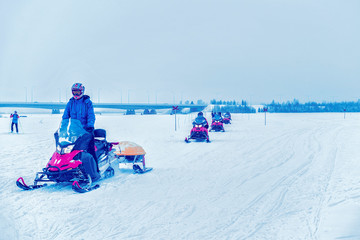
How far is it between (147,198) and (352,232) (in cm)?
344

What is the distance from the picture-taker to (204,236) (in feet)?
15.4

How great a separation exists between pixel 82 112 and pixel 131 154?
7.55ft

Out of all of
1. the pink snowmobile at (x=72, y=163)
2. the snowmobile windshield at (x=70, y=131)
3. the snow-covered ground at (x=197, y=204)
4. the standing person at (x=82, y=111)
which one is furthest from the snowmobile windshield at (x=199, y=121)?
→ the snowmobile windshield at (x=70, y=131)

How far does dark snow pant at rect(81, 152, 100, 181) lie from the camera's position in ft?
23.8

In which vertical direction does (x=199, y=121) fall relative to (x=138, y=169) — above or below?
above

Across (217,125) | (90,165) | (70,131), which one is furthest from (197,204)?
Answer: (217,125)

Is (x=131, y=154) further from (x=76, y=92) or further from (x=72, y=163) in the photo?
(x=72, y=163)

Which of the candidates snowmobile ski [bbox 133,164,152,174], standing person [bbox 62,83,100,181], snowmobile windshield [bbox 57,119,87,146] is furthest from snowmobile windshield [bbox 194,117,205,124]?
snowmobile windshield [bbox 57,119,87,146]

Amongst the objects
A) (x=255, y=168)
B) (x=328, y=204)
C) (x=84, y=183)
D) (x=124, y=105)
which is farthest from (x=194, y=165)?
(x=124, y=105)

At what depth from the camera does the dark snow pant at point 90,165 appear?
23.8ft

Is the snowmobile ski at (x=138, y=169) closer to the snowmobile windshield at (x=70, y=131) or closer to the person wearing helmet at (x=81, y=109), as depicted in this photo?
the person wearing helmet at (x=81, y=109)

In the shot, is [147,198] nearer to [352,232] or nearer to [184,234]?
[184,234]

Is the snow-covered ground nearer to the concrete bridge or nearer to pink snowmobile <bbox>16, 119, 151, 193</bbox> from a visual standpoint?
pink snowmobile <bbox>16, 119, 151, 193</bbox>

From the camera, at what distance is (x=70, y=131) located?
7.25 m
